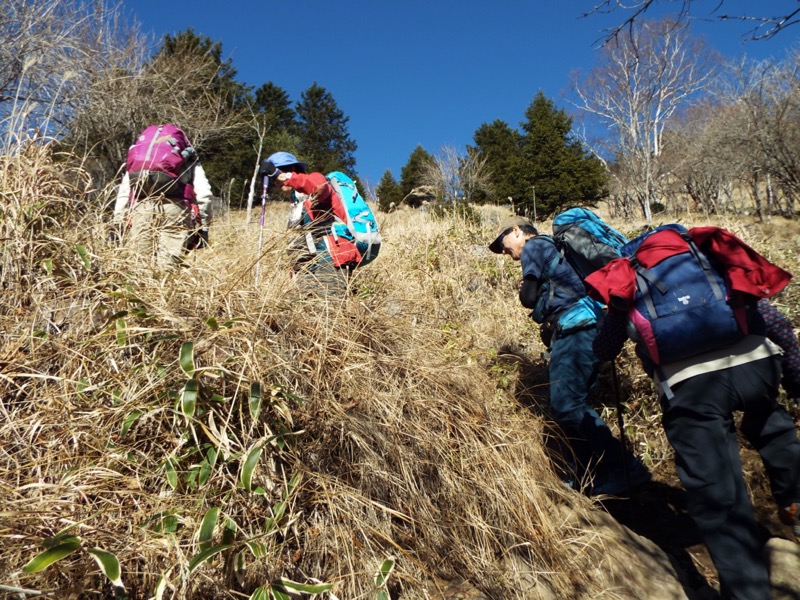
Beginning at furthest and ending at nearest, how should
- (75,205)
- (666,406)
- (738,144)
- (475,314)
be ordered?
(738,144), (475,314), (75,205), (666,406)

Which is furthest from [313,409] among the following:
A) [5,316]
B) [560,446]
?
[560,446]

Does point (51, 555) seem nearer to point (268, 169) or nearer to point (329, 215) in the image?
point (329, 215)

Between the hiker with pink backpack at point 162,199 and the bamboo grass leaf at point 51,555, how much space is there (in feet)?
4.50

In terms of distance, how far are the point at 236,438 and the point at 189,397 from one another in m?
0.24

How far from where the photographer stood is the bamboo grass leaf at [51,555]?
1202 millimetres

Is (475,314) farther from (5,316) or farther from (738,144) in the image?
(738,144)

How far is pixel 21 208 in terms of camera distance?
2.34 m

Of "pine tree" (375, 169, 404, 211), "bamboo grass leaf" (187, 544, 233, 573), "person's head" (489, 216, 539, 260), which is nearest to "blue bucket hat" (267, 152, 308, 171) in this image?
"person's head" (489, 216, 539, 260)

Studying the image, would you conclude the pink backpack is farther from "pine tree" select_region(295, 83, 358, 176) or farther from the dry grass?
"pine tree" select_region(295, 83, 358, 176)

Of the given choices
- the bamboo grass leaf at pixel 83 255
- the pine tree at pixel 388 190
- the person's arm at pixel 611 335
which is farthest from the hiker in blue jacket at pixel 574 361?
the pine tree at pixel 388 190

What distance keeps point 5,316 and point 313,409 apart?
131 centimetres

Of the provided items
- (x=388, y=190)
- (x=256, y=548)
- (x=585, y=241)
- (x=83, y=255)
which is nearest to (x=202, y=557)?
(x=256, y=548)

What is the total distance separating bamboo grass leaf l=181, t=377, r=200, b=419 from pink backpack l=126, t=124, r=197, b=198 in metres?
1.74

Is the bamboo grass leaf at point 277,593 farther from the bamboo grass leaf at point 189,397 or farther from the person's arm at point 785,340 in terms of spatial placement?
the person's arm at point 785,340
